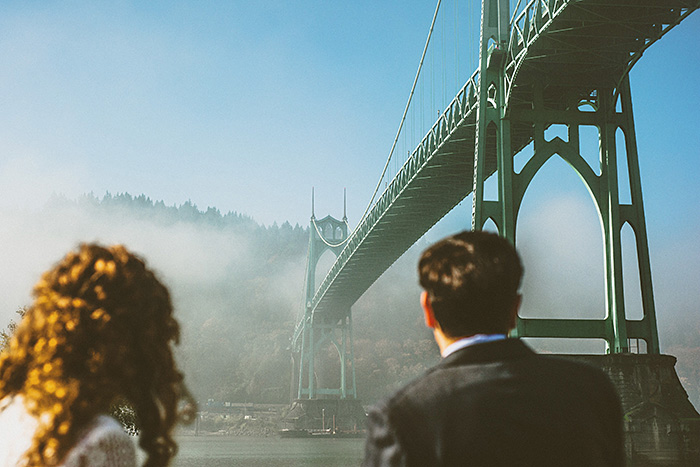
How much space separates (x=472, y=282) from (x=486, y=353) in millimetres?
Answer: 143

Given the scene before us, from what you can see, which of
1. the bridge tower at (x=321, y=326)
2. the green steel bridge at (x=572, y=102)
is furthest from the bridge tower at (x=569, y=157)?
the bridge tower at (x=321, y=326)

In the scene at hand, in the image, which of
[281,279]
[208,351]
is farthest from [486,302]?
[281,279]

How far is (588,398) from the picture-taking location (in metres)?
1.65

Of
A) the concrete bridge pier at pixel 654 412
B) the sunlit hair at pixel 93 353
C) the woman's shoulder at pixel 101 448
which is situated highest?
the sunlit hair at pixel 93 353

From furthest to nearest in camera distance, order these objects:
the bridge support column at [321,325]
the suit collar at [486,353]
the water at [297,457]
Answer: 1. the bridge support column at [321,325]
2. the water at [297,457]
3. the suit collar at [486,353]

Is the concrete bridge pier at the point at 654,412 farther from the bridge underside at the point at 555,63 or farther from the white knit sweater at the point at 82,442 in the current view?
the white knit sweater at the point at 82,442

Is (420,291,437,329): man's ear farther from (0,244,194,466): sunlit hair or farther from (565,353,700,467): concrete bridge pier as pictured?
(565,353,700,467): concrete bridge pier

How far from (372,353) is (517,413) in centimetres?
8663

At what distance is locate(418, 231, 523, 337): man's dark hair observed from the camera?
1706 millimetres

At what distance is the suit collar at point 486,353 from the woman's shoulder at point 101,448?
2.02 feet

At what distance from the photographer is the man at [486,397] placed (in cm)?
156

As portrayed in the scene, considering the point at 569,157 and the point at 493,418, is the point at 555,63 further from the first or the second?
the point at 493,418

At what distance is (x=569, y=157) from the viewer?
17.3 meters

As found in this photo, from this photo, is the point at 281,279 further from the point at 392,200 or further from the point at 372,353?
the point at 392,200
